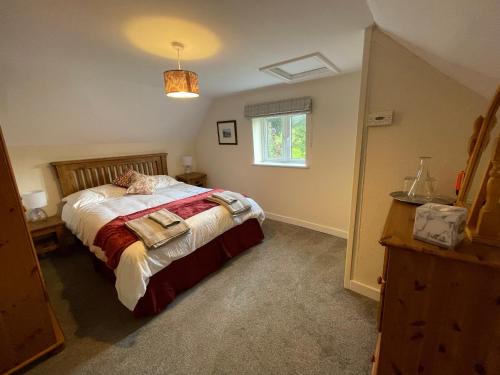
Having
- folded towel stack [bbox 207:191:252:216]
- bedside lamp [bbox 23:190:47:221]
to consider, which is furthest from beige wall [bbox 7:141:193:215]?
folded towel stack [bbox 207:191:252:216]

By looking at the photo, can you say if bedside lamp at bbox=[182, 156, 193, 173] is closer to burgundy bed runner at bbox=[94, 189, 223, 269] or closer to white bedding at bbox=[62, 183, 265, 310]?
white bedding at bbox=[62, 183, 265, 310]

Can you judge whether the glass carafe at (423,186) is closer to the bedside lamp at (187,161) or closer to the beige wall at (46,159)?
the bedside lamp at (187,161)

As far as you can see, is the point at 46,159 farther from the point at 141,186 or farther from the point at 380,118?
the point at 380,118

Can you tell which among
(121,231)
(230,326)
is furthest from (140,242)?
(230,326)

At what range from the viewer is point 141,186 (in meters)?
3.05

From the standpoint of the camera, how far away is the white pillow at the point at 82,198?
102 inches

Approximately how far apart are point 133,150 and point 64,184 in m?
1.09

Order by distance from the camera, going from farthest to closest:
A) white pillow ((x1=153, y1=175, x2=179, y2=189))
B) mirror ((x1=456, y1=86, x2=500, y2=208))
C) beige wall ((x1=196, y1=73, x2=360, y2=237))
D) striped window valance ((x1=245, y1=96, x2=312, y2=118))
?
white pillow ((x1=153, y1=175, x2=179, y2=189)), striped window valance ((x1=245, y1=96, x2=312, y2=118)), beige wall ((x1=196, y1=73, x2=360, y2=237)), mirror ((x1=456, y1=86, x2=500, y2=208))

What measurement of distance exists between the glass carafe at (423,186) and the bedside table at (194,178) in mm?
3514

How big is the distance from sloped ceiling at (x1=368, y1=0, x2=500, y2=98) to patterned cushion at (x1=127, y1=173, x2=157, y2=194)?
9.96ft

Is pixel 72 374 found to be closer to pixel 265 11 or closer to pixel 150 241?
pixel 150 241

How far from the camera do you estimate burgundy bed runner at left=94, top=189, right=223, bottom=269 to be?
171 centimetres

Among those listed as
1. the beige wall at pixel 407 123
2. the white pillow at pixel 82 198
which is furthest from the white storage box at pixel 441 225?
the white pillow at pixel 82 198

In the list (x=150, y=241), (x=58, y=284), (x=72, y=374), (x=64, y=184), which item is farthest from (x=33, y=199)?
(x=72, y=374)
